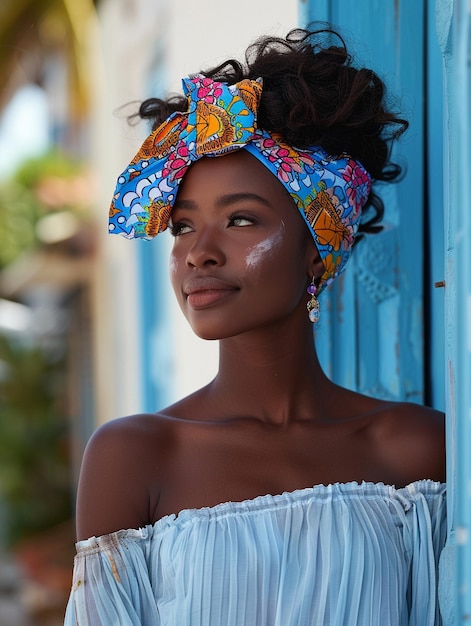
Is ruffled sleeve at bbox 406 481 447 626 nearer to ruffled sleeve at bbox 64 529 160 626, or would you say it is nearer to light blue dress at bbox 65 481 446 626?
light blue dress at bbox 65 481 446 626

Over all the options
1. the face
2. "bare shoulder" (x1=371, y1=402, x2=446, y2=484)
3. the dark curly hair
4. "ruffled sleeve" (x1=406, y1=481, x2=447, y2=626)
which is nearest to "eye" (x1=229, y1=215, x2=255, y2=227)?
the face

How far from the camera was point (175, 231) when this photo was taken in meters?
2.37

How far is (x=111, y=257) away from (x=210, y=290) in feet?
19.1

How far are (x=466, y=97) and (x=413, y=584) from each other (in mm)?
1235

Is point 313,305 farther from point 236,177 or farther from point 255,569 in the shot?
point 255,569

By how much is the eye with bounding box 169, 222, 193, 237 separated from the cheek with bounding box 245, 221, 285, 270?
0.17 meters

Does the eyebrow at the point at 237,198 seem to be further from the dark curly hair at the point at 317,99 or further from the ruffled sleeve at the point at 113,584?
the ruffled sleeve at the point at 113,584

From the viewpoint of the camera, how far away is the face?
220 cm

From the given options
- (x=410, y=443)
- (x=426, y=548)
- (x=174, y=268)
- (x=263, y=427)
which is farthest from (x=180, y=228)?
(x=426, y=548)

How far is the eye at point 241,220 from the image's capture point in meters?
2.24

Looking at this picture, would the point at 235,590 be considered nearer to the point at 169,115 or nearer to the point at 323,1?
the point at 169,115

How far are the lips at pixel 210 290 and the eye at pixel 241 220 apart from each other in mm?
140

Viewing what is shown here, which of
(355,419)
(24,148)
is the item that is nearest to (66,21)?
(24,148)

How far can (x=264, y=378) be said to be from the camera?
238cm
